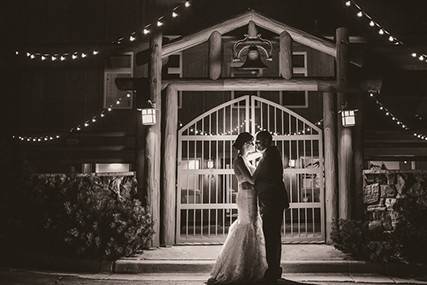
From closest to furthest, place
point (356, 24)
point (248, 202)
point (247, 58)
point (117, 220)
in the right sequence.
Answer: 1. point (248, 202)
2. point (117, 220)
3. point (247, 58)
4. point (356, 24)

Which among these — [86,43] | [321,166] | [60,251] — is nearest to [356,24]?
[321,166]

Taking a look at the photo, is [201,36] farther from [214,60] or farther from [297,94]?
[297,94]

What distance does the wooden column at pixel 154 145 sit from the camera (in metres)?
9.81

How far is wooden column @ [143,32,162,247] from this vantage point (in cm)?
981

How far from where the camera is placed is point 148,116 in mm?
9797

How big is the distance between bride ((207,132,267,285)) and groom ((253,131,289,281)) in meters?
0.24

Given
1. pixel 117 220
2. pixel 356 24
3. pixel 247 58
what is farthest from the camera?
Answer: pixel 356 24

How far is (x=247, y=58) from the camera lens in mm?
10102

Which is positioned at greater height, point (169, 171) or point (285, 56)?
point (285, 56)

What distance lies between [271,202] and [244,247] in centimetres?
85

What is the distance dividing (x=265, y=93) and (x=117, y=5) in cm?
712

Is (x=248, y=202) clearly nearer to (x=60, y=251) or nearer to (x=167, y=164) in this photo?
(x=167, y=164)

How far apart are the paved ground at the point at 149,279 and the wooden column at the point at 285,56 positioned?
4.63 m

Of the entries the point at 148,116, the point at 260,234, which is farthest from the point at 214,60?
the point at 260,234
